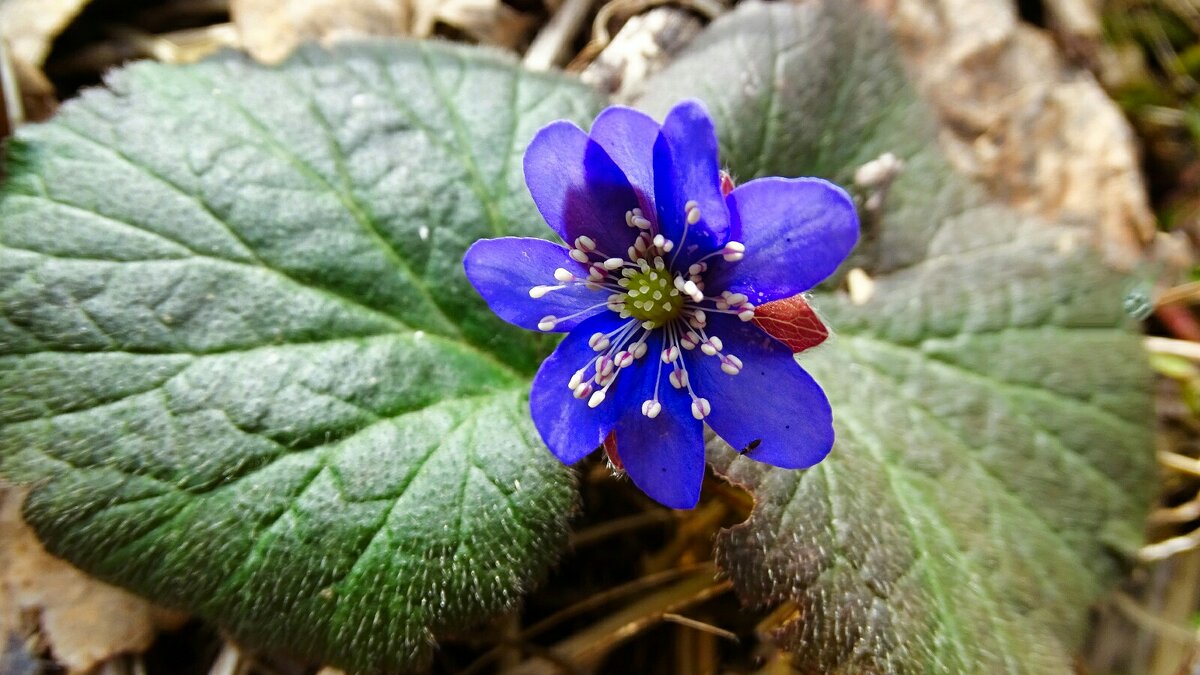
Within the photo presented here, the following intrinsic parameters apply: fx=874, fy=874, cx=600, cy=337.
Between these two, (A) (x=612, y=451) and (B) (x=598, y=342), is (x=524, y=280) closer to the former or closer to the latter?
(B) (x=598, y=342)

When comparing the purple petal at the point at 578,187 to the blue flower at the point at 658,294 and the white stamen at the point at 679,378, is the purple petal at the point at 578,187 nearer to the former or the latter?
the blue flower at the point at 658,294

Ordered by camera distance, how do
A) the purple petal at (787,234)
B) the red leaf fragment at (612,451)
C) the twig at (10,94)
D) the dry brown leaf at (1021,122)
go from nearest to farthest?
the purple petal at (787,234) → the red leaf fragment at (612,451) → the twig at (10,94) → the dry brown leaf at (1021,122)

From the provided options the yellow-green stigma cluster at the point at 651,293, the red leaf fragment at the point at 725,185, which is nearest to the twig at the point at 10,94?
the yellow-green stigma cluster at the point at 651,293

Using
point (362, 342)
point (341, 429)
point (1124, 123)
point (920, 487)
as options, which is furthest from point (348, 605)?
point (1124, 123)

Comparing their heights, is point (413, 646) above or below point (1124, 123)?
below

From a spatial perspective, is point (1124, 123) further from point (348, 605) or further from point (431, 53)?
point (348, 605)

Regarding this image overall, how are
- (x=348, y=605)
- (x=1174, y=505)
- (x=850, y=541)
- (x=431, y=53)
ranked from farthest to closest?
(x=1174, y=505)
(x=431, y=53)
(x=850, y=541)
(x=348, y=605)
